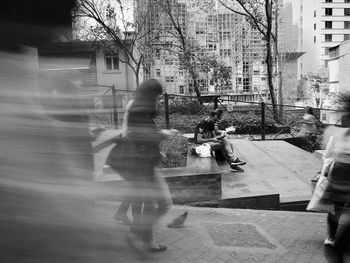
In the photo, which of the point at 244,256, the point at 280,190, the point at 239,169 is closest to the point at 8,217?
the point at 244,256

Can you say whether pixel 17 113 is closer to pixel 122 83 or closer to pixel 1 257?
pixel 1 257

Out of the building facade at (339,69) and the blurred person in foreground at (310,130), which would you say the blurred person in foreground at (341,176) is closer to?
the blurred person in foreground at (310,130)

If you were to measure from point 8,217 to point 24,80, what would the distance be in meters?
0.24

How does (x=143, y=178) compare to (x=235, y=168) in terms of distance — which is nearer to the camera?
(x=143, y=178)

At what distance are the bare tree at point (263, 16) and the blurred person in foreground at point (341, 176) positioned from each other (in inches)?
478

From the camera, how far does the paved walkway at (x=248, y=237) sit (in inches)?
132

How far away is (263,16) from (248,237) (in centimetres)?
1510

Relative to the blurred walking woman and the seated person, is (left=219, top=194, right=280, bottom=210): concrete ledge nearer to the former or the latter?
the seated person

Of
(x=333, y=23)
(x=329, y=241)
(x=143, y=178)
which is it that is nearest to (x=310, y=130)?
(x=329, y=241)

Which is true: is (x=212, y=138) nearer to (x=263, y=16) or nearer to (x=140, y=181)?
(x=140, y=181)

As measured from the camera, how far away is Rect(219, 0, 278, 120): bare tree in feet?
50.8

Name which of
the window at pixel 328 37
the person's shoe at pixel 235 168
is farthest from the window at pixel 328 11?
the person's shoe at pixel 235 168

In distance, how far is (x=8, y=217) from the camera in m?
0.62

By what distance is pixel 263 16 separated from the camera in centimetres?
1705
